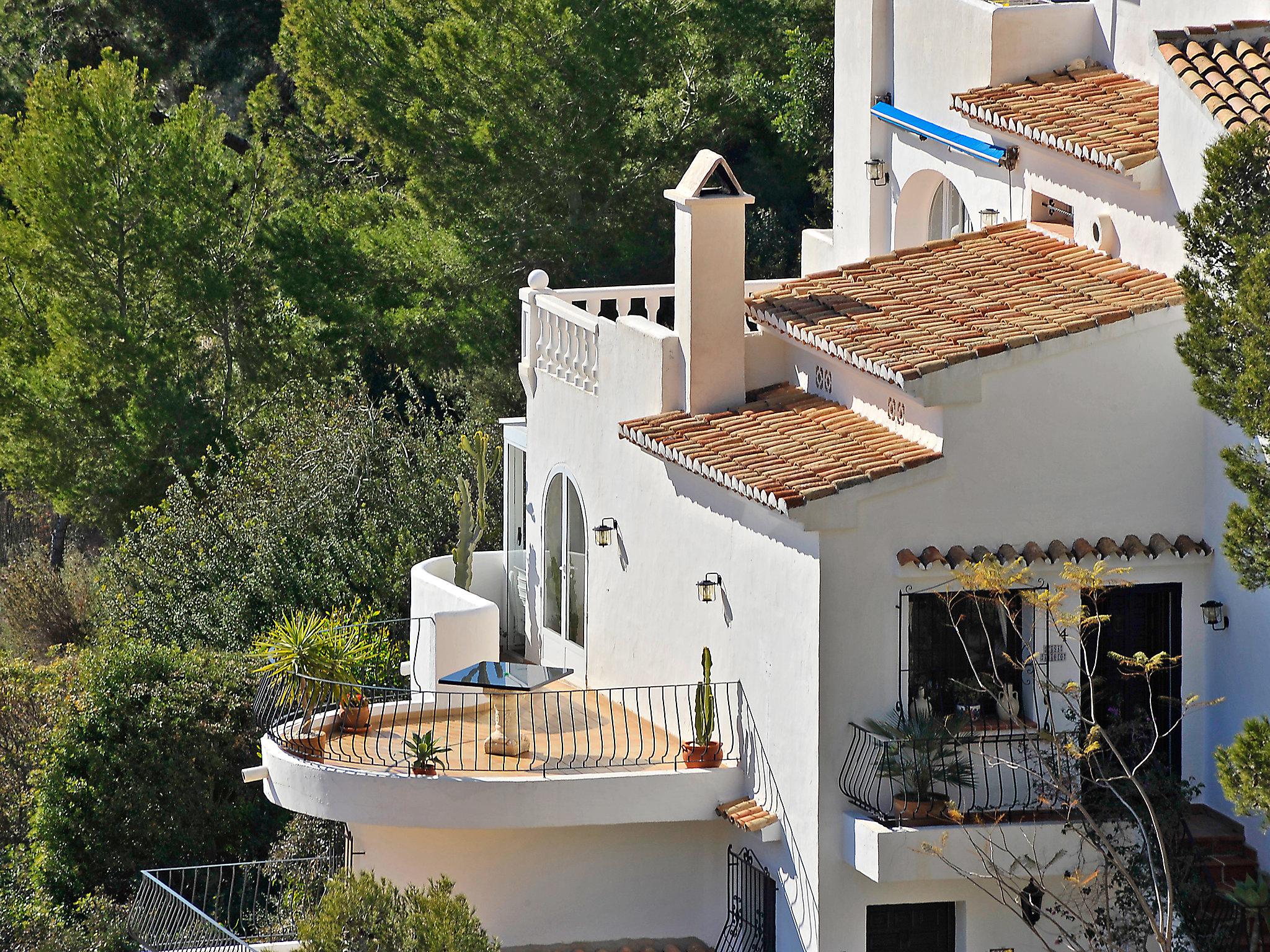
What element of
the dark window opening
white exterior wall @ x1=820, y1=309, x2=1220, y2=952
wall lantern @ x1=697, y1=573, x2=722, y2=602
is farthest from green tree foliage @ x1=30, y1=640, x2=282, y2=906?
the dark window opening

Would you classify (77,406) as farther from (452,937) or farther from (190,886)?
(452,937)

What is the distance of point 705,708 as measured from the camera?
60.0 ft

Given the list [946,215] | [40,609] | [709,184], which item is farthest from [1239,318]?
[40,609]

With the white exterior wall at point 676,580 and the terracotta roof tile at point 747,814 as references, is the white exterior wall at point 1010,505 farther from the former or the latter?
the terracotta roof tile at point 747,814

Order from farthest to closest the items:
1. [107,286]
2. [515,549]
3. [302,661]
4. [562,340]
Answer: [107,286]
[515,549]
[562,340]
[302,661]

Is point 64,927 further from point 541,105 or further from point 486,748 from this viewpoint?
point 541,105

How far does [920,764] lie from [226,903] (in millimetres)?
10692

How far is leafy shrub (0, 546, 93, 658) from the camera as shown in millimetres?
36938

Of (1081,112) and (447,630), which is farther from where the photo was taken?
(447,630)

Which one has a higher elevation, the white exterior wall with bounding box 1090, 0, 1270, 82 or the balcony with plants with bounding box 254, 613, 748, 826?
the white exterior wall with bounding box 1090, 0, 1270, 82

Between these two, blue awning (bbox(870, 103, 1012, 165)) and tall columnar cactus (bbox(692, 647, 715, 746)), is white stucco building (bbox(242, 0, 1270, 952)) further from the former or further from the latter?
tall columnar cactus (bbox(692, 647, 715, 746))

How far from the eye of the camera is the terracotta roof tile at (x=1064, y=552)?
16766 mm

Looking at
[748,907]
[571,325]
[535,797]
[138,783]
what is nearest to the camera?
Answer: [535,797]

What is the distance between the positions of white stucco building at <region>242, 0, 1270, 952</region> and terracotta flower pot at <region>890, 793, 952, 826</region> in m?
0.26
